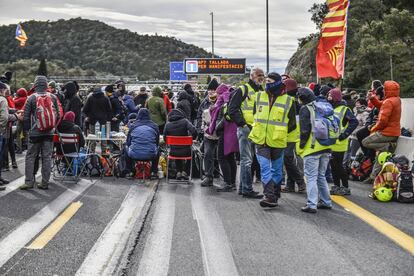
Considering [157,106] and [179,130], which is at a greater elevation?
[157,106]

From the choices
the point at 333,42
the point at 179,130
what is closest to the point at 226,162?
the point at 179,130

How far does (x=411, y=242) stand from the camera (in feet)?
24.8

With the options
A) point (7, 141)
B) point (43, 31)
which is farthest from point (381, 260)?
point (43, 31)

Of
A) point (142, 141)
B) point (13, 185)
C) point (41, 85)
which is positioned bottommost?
point (13, 185)

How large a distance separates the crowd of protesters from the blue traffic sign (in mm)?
50668

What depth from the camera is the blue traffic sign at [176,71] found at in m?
65.6

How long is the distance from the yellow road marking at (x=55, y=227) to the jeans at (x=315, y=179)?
355 centimetres

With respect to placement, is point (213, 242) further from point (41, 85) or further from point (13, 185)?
point (13, 185)

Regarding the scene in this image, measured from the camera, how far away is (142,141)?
501 inches

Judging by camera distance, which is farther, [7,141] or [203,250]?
[7,141]

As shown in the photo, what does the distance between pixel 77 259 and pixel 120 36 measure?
13720 centimetres

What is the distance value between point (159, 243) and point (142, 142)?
5612 millimetres

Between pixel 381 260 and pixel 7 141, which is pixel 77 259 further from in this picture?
pixel 7 141

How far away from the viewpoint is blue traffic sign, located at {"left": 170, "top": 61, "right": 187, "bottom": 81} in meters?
65.6
